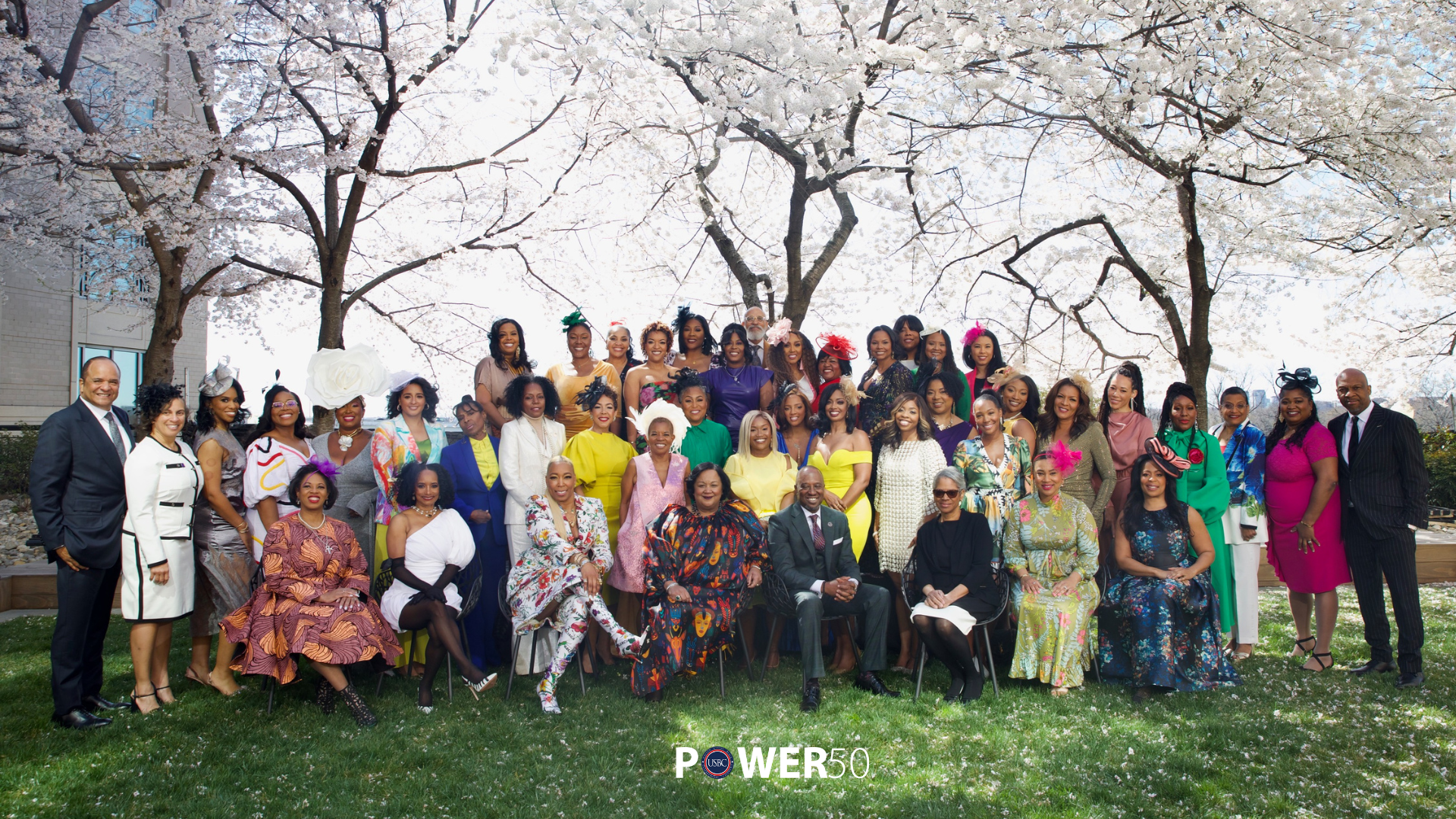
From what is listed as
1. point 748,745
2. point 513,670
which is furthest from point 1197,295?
point 513,670

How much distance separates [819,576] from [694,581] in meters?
0.72

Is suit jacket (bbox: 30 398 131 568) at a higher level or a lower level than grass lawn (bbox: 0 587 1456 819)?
higher

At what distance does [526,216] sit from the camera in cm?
1202

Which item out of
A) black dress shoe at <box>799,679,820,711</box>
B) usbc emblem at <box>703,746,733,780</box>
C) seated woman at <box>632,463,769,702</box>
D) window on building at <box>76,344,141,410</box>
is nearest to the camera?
usbc emblem at <box>703,746,733,780</box>

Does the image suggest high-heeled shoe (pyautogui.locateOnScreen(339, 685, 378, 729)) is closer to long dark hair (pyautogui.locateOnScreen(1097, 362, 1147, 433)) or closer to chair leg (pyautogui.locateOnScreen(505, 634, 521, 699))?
chair leg (pyautogui.locateOnScreen(505, 634, 521, 699))

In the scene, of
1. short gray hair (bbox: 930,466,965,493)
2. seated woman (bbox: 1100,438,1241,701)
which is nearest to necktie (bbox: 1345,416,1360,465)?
seated woman (bbox: 1100,438,1241,701)

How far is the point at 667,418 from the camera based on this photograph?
17.4 feet

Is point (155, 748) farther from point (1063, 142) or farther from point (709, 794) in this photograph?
point (1063, 142)

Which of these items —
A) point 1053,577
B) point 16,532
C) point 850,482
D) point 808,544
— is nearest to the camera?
point 1053,577

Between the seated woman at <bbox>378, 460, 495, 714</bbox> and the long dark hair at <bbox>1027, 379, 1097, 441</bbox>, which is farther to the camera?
the long dark hair at <bbox>1027, 379, 1097, 441</bbox>

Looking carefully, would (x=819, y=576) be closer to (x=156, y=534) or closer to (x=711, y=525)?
(x=711, y=525)

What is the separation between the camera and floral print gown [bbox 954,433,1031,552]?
509 centimetres

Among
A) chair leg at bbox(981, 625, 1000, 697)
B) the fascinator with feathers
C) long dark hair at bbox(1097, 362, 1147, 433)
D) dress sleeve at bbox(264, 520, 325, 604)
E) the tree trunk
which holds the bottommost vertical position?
chair leg at bbox(981, 625, 1000, 697)

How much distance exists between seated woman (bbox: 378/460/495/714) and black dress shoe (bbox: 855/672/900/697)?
198 centimetres
